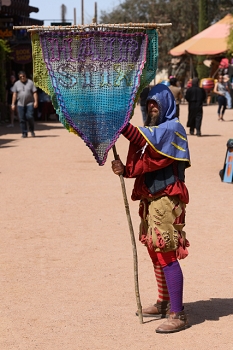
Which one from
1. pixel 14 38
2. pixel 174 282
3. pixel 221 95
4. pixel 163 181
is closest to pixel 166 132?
pixel 163 181

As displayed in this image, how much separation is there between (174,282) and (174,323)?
0.87ft

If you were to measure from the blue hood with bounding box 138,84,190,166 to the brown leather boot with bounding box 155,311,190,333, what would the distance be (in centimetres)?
102

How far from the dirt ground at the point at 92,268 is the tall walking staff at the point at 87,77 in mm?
1071

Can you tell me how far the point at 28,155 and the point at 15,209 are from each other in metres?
6.63

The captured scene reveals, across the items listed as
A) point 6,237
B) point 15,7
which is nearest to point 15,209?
point 6,237

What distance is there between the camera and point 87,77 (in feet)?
18.2

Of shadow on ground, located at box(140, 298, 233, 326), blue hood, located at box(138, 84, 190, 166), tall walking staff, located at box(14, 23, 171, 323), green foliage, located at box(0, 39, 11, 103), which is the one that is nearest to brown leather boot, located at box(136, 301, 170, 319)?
shadow on ground, located at box(140, 298, 233, 326)

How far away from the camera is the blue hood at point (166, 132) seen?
527cm

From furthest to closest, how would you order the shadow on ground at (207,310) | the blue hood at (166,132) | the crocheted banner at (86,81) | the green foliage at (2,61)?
the green foliage at (2,61)
the shadow on ground at (207,310)
the crocheted banner at (86,81)
the blue hood at (166,132)

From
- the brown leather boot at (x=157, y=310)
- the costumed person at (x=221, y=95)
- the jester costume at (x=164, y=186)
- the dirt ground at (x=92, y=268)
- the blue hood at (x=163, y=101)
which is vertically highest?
the blue hood at (x=163, y=101)

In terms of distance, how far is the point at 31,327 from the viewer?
557 cm

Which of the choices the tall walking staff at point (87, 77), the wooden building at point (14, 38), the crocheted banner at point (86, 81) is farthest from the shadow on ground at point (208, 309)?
the wooden building at point (14, 38)

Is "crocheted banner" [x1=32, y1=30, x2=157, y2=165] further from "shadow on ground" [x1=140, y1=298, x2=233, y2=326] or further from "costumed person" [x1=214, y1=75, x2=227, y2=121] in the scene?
"costumed person" [x1=214, y1=75, x2=227, y2=121]

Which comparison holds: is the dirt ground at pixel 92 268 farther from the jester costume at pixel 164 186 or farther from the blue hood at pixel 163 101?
the blue hood at pixel 163 101
